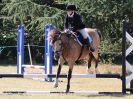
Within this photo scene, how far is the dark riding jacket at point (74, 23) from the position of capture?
12719 millimetres

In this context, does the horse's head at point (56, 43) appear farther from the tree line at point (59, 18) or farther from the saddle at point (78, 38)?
the tree line at point (59, 18)

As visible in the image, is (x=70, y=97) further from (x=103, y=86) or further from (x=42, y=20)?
(x=42, y=20)

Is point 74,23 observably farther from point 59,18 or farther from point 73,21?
point 59,18

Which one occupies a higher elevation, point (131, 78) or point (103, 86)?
point (131, 78)

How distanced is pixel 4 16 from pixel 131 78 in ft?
62.9

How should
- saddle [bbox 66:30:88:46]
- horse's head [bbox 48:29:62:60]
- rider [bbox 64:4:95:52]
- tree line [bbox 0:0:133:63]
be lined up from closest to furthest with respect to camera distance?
1. horse's head [bbox 48:29:62:60]
2. rider [bbox 64:4:95:52]
3. saddle [bbox 66:30:88:46]
4. tree line [bbox 0:0:133:63]

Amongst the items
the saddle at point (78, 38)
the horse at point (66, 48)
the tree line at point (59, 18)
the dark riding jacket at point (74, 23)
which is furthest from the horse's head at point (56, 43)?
the tree line at point (59, 18)

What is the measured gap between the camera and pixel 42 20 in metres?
26.8

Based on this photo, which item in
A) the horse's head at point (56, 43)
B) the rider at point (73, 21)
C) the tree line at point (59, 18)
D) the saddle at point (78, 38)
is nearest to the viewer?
the horse's head at point (56, 43)

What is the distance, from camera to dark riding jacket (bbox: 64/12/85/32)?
501 inches

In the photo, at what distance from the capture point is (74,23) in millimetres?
12859

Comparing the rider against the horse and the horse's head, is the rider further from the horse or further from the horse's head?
the horse's head

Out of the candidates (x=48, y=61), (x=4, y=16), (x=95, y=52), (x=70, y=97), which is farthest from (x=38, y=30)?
(x=70, y=97)

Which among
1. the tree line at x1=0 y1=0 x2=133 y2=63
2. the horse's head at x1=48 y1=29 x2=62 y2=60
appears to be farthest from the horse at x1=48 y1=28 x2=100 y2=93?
the tree line at x1=0 y1=0 x2=133 y2=63
